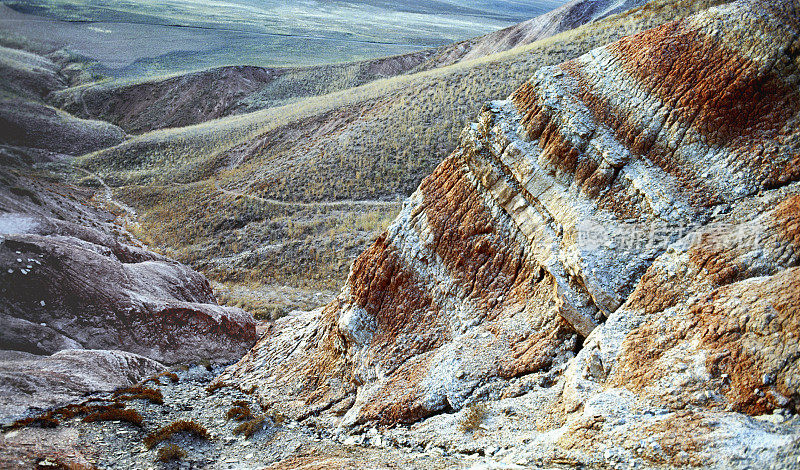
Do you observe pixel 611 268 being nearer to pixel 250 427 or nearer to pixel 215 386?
pixel 250 427

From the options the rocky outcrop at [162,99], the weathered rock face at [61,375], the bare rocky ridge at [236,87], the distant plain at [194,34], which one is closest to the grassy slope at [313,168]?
the weathered rock face at [61,375]

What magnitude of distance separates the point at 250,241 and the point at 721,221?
3225 centimetres

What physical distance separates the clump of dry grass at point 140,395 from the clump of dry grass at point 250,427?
3799 mm

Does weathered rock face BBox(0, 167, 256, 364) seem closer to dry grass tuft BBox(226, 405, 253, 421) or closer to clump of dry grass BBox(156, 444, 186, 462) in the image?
dry grass tuft BBox(226, 405, 253, 421)

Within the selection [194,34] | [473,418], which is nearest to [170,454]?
[473,418]

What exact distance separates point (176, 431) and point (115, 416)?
2092mm

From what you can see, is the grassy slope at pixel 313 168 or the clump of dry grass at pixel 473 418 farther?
the grassy slope at pixel 313 168

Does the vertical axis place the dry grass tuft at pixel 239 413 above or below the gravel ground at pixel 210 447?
below

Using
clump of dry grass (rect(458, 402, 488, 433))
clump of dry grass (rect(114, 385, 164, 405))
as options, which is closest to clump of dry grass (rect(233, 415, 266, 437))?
clump of dry grass (rect(114, 385, 164, 405))

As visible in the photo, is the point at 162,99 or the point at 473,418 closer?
the point at 473,418

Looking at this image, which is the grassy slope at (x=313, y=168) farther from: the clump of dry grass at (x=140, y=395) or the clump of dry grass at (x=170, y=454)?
the clump of dry grass at (x=170, y=454)

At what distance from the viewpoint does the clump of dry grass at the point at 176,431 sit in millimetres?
12352

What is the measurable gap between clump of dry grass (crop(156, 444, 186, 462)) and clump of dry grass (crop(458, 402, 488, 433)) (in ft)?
21.2

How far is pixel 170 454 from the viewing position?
1155 centimetres
